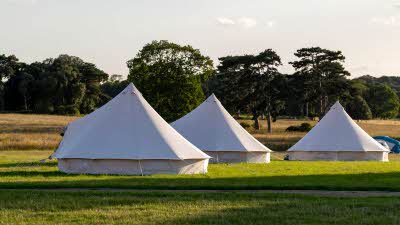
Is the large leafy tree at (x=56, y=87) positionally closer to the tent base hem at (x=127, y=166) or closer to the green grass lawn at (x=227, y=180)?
the green grass lawn at (x=227, y=180)

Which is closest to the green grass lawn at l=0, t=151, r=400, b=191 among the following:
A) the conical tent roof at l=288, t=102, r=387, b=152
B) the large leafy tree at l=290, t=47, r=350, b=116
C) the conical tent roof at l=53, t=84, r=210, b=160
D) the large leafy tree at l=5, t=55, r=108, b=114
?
the conical tent roof at l=53, t=84, r=210, b=160

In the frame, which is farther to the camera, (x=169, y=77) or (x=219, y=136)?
(x=169, y=77)

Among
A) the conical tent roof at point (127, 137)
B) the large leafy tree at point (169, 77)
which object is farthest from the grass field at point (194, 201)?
the large leafy tree at point (169, 77)

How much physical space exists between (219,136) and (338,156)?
7.95m

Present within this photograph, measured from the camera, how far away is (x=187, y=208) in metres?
16.3

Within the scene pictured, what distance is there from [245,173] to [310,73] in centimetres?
4887

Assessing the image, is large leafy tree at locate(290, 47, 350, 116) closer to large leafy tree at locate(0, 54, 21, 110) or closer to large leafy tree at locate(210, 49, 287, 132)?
large leafy tree at locate(210, 49, 287, 132)

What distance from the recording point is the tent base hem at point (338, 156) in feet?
135

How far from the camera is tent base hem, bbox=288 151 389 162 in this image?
41.2 meters

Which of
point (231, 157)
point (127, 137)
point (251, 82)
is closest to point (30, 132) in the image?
point (251, 82)

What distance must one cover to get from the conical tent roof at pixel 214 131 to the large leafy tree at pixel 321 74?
38.0m

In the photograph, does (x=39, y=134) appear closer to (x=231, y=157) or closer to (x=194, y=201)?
(x=231, y=157)

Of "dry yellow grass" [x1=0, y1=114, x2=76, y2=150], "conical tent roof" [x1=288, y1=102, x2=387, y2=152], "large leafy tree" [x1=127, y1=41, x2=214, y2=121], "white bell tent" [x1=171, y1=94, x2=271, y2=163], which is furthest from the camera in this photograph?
"large leafy tree" [x1=127, y1=41, x2=214, y2=121]

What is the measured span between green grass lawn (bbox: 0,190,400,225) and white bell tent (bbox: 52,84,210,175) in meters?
7.63
